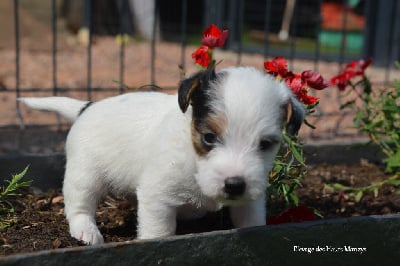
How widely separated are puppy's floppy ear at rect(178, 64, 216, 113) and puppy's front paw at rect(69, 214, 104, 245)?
91 cm

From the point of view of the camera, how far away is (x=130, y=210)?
13.1ft

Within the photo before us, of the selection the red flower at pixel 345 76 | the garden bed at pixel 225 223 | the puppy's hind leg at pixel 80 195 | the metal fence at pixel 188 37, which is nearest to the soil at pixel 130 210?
the garden bed at pixel 225 223

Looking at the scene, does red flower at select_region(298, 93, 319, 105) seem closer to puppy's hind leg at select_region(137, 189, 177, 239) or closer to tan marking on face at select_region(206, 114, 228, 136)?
tan marking on face at select_region(206, 114, 228, 136)

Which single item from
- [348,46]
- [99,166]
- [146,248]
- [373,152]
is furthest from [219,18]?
[146,248]

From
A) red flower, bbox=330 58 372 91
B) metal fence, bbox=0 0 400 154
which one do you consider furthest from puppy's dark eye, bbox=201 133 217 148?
metal fence, bbox=0 0 400 154

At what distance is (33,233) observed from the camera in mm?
3371

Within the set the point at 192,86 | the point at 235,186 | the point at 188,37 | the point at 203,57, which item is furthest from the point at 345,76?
the point at 188,37

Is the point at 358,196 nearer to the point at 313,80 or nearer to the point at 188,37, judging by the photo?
the point at 313,80

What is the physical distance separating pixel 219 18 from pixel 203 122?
28.9 feet

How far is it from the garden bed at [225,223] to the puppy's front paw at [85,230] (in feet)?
0.15

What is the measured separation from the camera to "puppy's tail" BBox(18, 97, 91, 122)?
3824 mm

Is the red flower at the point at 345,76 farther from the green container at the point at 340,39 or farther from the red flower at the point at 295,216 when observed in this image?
the green container at the point at 340,39

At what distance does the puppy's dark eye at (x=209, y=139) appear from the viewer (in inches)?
108

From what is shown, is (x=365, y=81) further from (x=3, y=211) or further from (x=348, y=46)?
(x=348, y=46)
